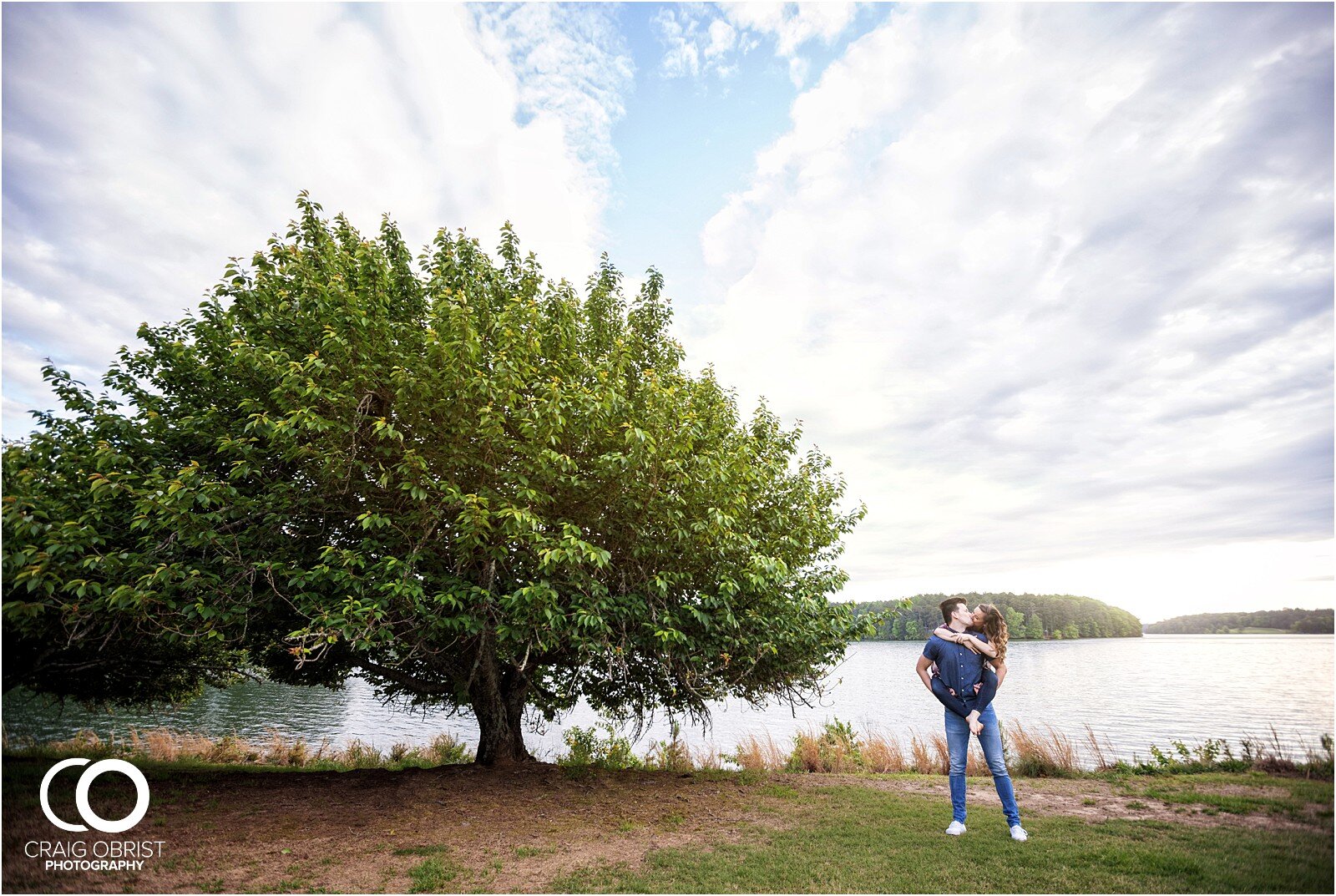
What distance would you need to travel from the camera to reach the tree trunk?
12.1 metres

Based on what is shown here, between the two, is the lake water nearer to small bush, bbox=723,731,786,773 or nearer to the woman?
small bush, bbox=723,731,786,773

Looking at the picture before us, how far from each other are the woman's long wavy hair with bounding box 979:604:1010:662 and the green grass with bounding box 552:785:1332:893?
212 cm

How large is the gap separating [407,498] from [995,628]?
7840 mm

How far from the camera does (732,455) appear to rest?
31.9 feet

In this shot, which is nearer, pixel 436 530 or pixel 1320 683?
pixel 436 530

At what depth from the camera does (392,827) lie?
8570mm

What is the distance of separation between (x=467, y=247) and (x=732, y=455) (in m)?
6.12

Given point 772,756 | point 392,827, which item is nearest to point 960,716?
point 392,827

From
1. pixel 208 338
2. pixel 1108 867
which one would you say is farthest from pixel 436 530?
pixel 1108 867

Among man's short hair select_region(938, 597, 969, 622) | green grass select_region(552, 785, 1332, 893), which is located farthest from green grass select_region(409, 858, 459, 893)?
man's short hair select_region(938, 597, 969, 622)

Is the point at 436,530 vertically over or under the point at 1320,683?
over

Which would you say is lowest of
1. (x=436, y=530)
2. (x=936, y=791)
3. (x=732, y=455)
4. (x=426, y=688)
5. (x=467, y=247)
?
(x=936, y=791)

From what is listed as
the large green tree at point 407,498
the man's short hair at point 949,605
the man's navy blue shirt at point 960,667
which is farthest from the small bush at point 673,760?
the man's short hair at point 949,605

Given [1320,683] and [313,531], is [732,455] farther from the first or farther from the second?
[1320,683]
